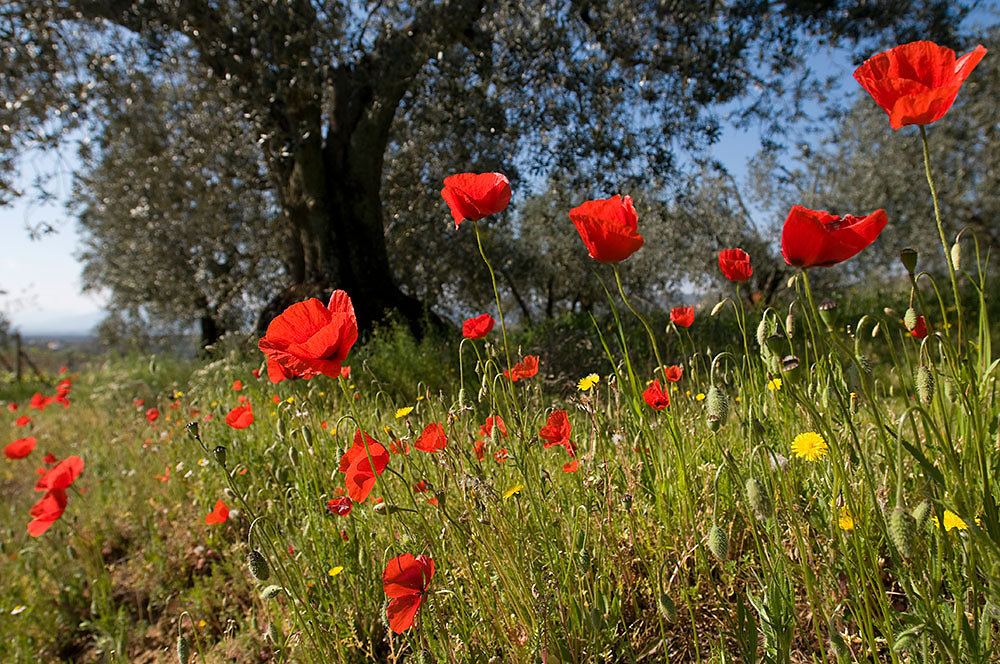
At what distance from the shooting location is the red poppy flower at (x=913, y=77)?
3.14 feet

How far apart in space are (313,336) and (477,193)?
51 cm

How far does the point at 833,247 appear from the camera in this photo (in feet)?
2.89

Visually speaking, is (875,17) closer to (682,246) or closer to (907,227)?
(682,246)

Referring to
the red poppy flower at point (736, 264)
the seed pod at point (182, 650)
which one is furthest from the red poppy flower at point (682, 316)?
the seed pod at point (182, 650)

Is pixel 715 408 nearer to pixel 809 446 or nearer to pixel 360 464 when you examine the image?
pixel 809 446

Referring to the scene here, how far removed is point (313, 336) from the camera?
105 centimetres

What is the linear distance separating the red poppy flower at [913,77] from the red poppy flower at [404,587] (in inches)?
46.2

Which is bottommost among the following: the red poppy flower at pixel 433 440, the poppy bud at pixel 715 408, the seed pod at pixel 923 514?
the seed pod at pixel 923 514

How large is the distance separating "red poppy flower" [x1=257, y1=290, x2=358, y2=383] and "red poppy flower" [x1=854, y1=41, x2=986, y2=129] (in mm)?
1003

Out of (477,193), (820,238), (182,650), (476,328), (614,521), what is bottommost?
(614,521)

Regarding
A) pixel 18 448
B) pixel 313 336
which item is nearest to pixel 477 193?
pixel 313 336

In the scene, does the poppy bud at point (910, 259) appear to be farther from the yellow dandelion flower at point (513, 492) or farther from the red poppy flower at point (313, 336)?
the red poppy flower at point (313, 336)

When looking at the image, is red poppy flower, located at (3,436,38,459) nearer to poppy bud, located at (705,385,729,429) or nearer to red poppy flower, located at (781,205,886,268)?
poppy bud, located at (705,385,729,429)

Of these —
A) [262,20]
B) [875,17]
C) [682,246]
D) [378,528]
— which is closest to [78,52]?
[262,20]
